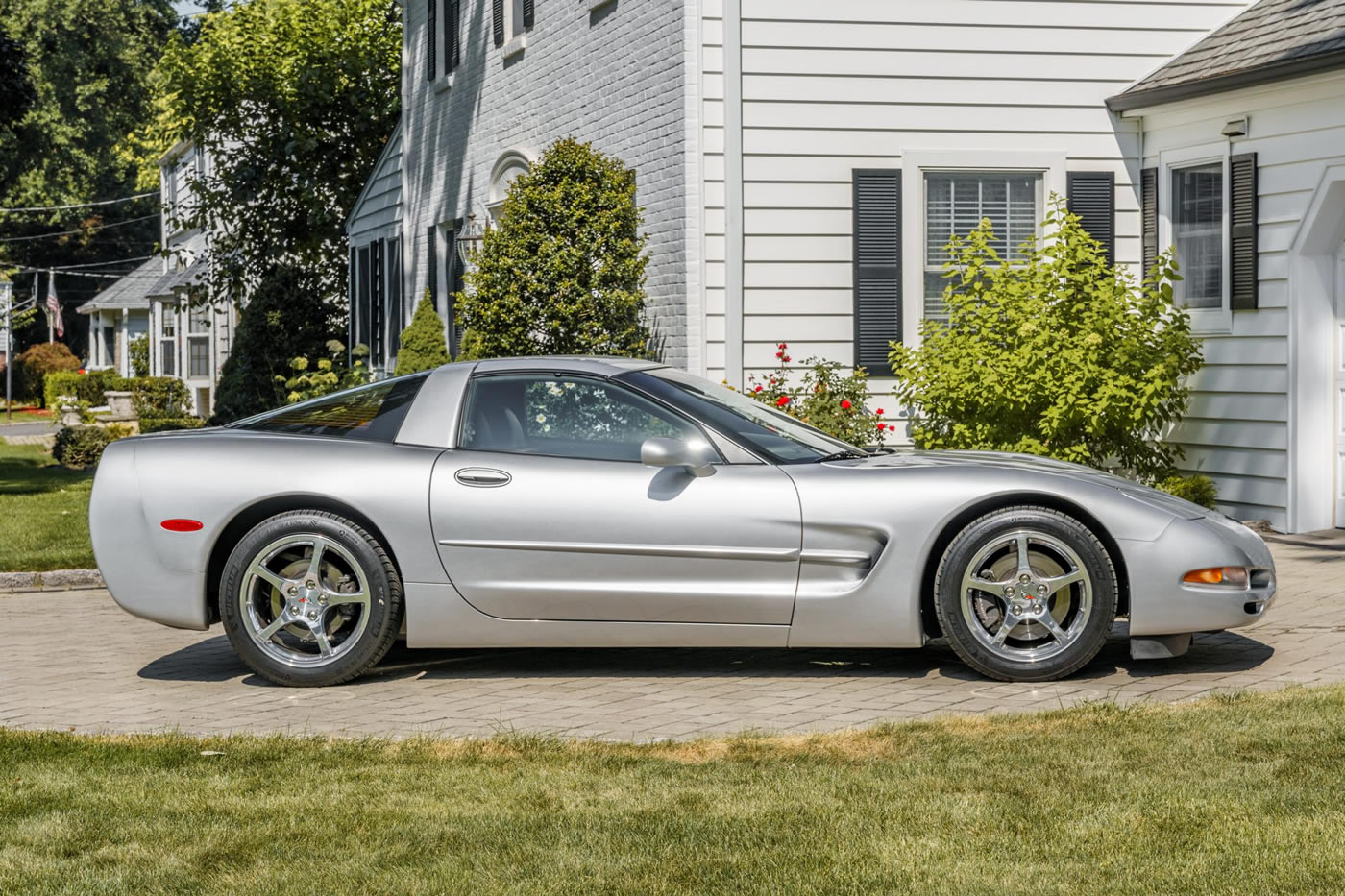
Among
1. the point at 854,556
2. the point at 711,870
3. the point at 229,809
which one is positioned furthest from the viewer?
the point at 854,556

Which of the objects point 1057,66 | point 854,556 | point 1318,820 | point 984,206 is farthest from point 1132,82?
point 1318,820

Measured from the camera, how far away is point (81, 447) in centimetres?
2236

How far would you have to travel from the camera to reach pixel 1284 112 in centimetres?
1188

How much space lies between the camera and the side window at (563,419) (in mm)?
7027

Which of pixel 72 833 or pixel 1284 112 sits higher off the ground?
pixel 1284 112

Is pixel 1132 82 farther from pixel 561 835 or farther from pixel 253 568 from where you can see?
pixel 561 835

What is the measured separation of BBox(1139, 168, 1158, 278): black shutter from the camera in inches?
523

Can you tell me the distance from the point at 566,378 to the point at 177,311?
23.1 meters

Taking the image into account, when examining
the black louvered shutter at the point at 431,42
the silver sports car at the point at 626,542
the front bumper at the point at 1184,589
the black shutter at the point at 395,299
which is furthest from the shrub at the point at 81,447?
the front bumper at the point at 1184,589

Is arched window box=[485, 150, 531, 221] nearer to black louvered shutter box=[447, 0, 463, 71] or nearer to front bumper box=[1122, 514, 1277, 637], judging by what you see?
black louvered shutter box=[447, 0, 463, 71]

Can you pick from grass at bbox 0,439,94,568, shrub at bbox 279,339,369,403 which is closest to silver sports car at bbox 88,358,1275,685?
grass at bbox 0,439,94,568

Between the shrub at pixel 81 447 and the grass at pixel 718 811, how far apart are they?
17.2 m

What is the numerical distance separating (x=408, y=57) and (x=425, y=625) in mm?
15997

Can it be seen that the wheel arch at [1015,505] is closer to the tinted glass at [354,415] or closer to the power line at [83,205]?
the tinted glass at [354,415]
